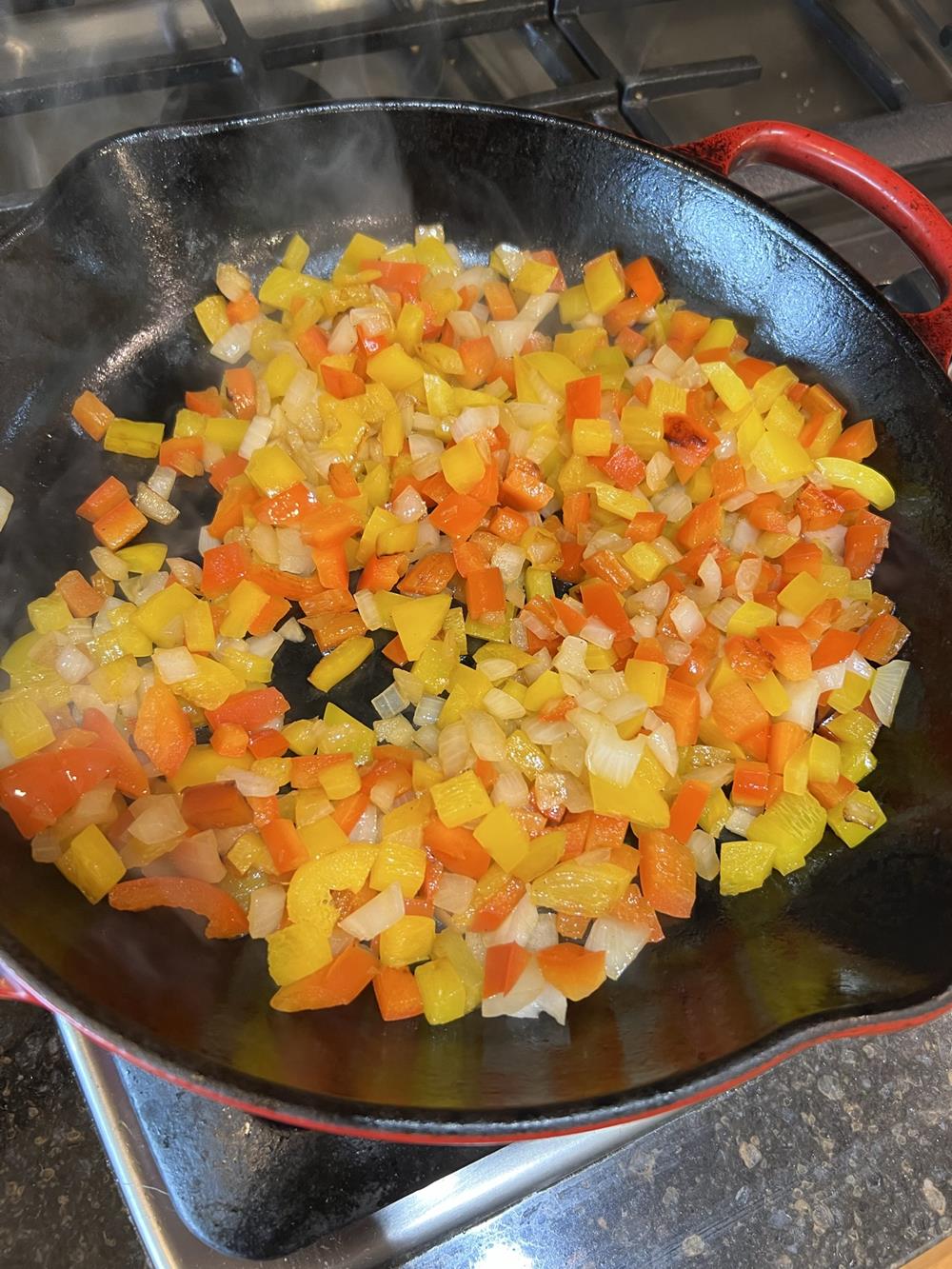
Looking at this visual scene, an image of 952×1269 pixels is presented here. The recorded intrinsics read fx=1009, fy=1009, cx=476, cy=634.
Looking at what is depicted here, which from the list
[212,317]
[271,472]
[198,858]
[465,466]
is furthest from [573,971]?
[212,317]

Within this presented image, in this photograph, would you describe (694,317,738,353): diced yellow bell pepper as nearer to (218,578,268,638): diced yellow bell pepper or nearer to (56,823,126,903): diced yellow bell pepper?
(218,578,268,638): diced yellow bell pepper

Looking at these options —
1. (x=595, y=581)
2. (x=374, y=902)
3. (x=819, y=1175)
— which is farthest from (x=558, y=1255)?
(x=595, y=581)

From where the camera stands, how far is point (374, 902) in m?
1.27

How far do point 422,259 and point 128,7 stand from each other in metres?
0.91

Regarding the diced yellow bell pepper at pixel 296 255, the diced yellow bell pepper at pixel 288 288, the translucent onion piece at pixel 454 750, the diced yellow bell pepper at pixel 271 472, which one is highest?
the diced yellow bell pepper at pixel 296 255

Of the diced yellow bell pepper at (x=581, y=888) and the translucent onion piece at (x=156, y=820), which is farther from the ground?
the translucent onion piece at (x=156, y=820)

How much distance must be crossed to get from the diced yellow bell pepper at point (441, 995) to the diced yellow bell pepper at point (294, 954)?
0.13m

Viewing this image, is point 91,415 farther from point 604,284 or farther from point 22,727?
point 604,284

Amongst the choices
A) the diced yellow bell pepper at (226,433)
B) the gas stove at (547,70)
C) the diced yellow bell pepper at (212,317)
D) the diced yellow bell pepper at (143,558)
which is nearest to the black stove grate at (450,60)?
the gas stove at (547,70)

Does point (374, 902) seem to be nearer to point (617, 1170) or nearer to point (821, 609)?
point (617, 1170)

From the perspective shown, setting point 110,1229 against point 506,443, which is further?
point 506,443

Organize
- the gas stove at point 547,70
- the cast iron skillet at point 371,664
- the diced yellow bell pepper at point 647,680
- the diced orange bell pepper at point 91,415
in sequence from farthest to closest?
the gas stove at point 547,70 < the diced orange bell pepper at point 91,415 < the diced yellow bell pepper at point 647,680 < the cast iron skillet at point 371,664

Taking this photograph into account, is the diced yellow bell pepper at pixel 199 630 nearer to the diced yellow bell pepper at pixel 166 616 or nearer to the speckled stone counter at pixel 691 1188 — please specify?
the diced yellow bell pepper at pixel 166 616

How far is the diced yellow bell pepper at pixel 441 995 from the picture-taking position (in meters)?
1.22
